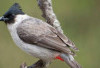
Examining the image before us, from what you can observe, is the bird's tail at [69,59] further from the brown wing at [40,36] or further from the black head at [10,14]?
the black head at [10,14]

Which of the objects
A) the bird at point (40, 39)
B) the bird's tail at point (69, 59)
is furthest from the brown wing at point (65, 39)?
the bird's tail at point (69, 59)

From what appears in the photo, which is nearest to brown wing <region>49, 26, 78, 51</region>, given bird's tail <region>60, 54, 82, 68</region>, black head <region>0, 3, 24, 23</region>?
bird's tail <region>60, 54, 82, 68</region>

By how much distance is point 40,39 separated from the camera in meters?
6.79

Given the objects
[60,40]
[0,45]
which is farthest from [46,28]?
[0,45]

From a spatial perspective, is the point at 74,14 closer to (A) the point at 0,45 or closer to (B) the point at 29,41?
(A) the point at 0,45

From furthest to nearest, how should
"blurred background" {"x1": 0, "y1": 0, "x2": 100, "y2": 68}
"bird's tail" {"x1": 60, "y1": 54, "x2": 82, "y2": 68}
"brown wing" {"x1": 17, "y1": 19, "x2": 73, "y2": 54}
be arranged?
"blurred background" {"x1": 0, "y1": 0, "x2": 100, "y2": 68}, "brown wing" {"x1": 17, "y1": 19, "x2": 73, "y2": 54}, "bird's tail" {"x1": 60, "y1": 54, "x2": 82, "y2": 68}

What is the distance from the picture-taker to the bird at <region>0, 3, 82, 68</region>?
671 cm

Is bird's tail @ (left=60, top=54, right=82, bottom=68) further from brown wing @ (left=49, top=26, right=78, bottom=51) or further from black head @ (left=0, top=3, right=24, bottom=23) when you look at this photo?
black head @ (left=0, top=3, right=24, bottom=23)

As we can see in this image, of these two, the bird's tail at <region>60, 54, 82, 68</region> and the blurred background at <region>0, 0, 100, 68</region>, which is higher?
the blurred background at <region>0, 0, 100, 68</region>

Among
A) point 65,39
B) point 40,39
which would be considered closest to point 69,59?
point 65,39

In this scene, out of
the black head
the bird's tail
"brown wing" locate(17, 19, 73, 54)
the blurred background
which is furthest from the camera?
the blurred background

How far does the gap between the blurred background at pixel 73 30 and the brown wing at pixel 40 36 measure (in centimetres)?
152

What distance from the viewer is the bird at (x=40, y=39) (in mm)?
6711

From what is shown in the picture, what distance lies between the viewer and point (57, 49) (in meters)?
6.70
